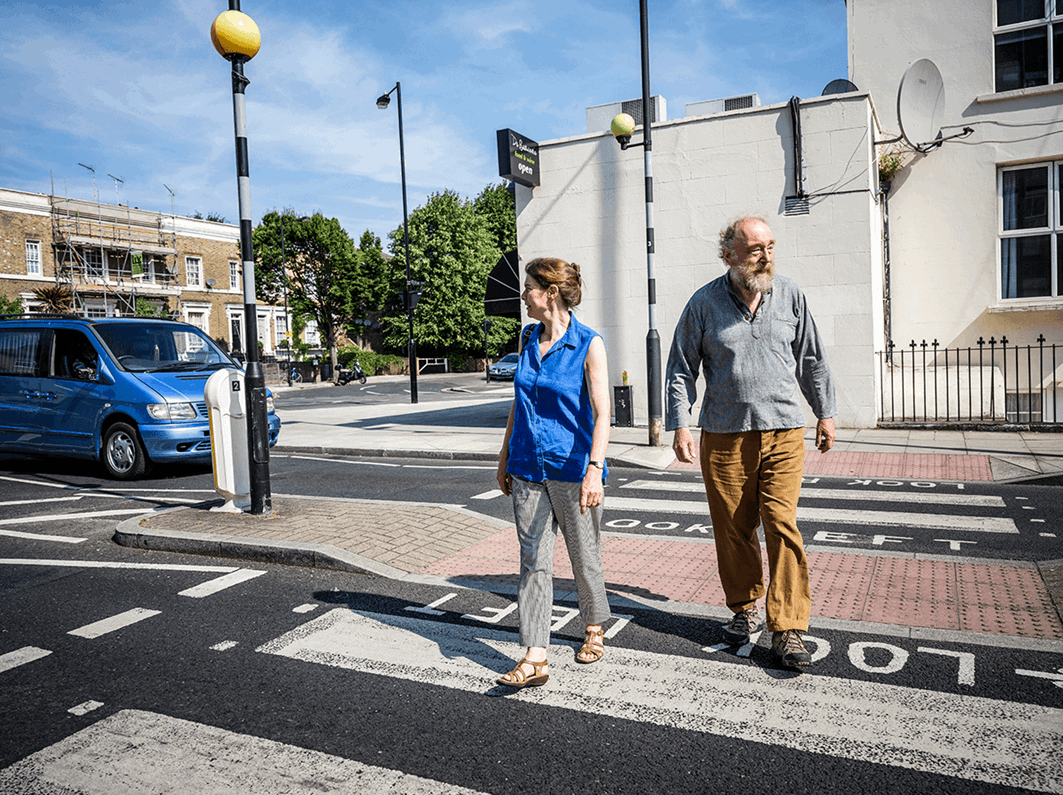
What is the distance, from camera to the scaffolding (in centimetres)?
4659

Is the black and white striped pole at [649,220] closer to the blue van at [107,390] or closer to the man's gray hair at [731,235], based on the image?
the blue van at [107,390]

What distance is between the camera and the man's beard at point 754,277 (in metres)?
3.64

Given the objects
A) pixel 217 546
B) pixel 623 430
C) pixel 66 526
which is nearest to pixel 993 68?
pixel 623 430

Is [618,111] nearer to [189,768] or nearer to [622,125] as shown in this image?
[622,125]

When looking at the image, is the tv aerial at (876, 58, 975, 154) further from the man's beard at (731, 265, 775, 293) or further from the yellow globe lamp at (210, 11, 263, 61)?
the man's beard at (731, 265, 775, 293)

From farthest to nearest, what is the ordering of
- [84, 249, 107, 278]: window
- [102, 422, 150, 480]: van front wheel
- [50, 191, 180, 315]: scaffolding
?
[84, 249, 107, 278]: window
[50, 191, 180, 315]: scaffolding
[102, 422, 150, 480]: van front wheel

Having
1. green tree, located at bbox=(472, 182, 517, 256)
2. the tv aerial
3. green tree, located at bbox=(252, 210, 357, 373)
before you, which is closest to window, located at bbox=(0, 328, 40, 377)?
the tv aerial

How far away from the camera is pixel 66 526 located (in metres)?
7.14

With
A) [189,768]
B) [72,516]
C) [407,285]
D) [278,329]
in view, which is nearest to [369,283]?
[278,329]

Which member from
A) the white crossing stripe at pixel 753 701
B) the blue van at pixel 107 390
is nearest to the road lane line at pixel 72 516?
the blue van at pixel 107 390

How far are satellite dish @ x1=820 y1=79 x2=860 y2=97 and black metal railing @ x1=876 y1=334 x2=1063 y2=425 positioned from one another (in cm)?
470

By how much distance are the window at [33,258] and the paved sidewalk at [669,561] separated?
4721 centimetres

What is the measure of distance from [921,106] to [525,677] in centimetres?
1342

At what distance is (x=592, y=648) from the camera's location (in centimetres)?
372
